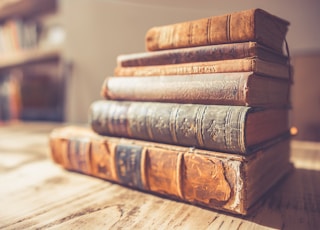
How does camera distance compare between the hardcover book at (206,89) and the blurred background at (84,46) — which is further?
the blurred background at (84,46)

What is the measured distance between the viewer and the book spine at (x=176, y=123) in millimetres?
587

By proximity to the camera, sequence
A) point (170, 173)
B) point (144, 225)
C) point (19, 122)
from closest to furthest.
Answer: point (144, 225) < point (170, 173) < point (19, 122)

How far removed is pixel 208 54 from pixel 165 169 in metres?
A: 0.30

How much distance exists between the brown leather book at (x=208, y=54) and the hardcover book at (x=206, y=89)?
0.15 ft

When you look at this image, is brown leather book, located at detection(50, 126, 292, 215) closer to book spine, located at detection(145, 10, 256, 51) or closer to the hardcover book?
the hardcover book

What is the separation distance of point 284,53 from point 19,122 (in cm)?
226

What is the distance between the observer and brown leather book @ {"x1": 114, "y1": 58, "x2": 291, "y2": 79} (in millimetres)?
603

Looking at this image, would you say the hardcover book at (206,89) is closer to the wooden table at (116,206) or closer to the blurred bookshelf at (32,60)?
the wooden table at (116,206)

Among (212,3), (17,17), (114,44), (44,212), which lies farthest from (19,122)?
(212,3)

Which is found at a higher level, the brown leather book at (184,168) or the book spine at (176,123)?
the book spine at (176,123)

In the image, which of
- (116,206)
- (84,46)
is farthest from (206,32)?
(84,46)

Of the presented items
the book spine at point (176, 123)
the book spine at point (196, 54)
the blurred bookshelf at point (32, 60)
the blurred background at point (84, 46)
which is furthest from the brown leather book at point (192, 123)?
the blurred bookshelf at point (32, 60)

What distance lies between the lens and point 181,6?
861 mm

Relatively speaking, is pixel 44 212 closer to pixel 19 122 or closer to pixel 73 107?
pixel 73 107
